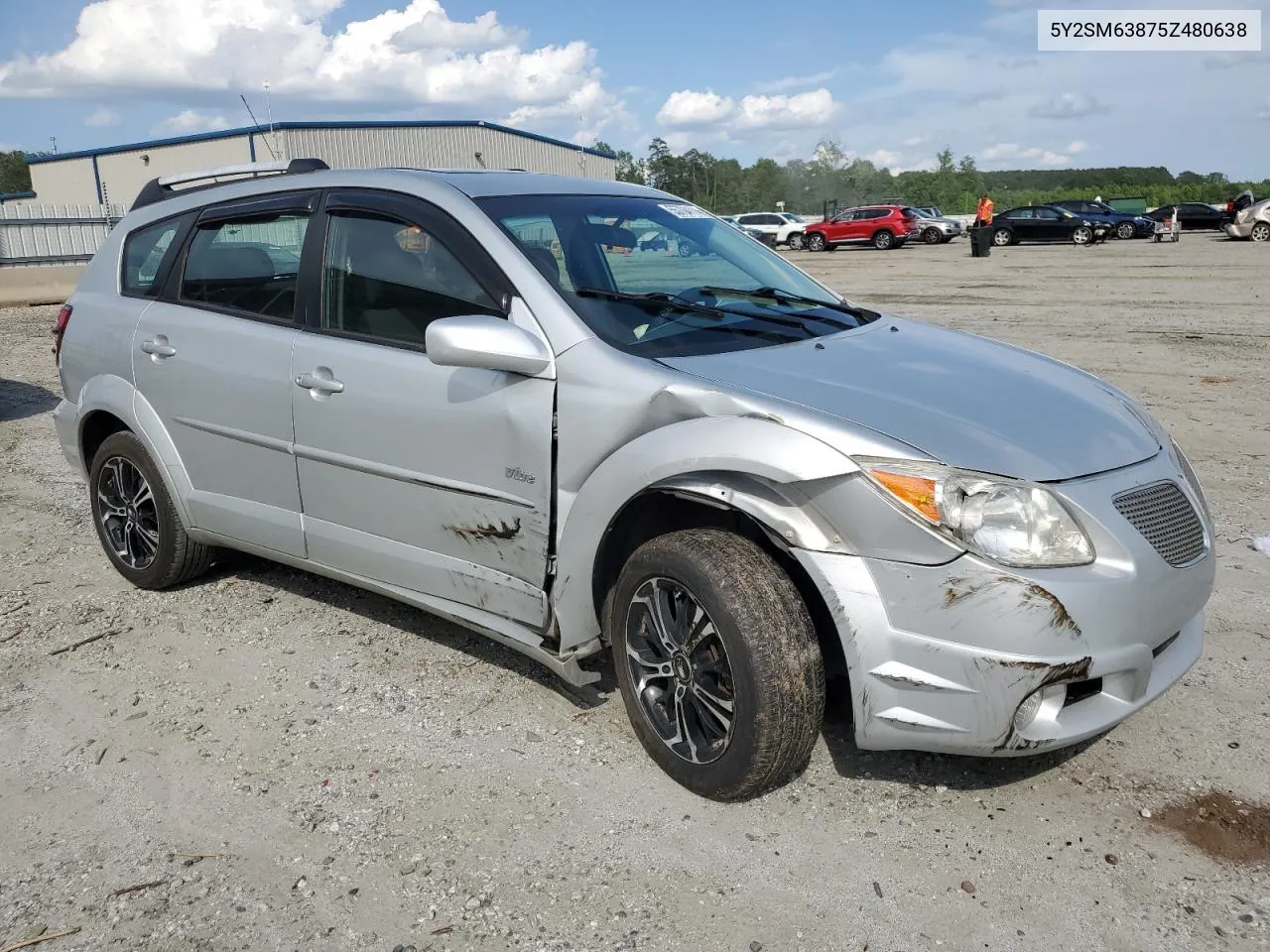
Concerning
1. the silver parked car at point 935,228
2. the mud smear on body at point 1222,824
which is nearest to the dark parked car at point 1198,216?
the silver parked car at point 935,228

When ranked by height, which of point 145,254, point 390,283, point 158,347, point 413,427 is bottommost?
point 413,427

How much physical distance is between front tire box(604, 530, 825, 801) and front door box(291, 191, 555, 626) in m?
0.39

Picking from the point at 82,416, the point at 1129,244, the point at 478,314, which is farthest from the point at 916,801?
the point at 1129,244

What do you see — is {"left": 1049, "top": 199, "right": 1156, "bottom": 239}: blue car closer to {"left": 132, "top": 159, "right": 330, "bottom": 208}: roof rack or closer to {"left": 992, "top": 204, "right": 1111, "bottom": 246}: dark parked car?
{"left": 992, "top": 204, "right": 1111, "bottom": 246}: dark parked car

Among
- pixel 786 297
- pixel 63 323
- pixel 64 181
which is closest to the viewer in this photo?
pixel 786 297

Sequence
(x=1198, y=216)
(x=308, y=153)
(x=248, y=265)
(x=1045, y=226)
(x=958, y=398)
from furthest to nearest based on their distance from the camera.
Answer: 1. (x=1198, y=216)
2. (x=308, y=153)
3. (x=1045, y=226)
4. (x=248, y=265)
5. (x=958, y=398)

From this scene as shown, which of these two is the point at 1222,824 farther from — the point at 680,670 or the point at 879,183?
the point at 879,183

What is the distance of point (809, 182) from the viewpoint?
268 ft

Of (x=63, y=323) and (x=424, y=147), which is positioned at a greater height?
(x=424, y=147)

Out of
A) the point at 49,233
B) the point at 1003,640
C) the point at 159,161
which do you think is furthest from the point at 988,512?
the point at 159,161

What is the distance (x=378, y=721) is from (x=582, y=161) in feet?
171

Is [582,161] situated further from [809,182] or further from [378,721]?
[378,721]

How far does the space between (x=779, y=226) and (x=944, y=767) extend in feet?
134

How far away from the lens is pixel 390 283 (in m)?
3.77
